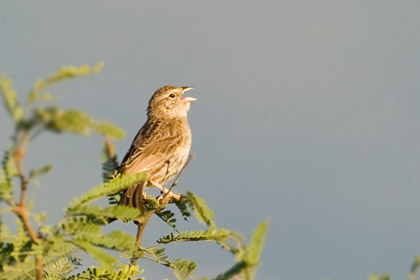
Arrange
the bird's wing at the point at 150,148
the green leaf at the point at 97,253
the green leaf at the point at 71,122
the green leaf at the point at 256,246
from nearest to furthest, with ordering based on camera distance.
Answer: the green leaf at the point at 71,122
the green leaf at the point at 256,246
the green leaf at the point at 97,253
the bird's wing at the point at 150,148

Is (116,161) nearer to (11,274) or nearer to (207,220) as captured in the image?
(207,220)

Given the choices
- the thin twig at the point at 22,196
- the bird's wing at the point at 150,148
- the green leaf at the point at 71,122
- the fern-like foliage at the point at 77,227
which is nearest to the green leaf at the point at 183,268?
the fern-like foliage at the point at 77,227

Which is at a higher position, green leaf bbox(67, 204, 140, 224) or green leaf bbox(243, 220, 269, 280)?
green leaf bbox(67, 204, 140, 224)

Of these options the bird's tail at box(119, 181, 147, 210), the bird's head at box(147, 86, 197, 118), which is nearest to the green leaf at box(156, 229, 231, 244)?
the bird's tail at box(119, 181, 147, 210)

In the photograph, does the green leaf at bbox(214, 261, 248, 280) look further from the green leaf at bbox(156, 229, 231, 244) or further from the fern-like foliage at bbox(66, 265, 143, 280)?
the fern-like foliage at bbox(66, 265, 143, 280)

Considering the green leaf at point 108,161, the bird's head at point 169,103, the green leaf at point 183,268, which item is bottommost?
the green leaf at point 183,268

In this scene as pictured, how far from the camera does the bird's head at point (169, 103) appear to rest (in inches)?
579

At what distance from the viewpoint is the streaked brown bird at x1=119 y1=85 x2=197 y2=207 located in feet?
36.8

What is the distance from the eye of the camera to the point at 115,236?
12.1 ft

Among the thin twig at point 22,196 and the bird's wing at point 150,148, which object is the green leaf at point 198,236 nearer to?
the thin twig at point 22,196

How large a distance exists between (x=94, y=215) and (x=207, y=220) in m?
0.61

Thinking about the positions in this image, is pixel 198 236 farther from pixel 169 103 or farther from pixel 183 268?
pixel 169 103

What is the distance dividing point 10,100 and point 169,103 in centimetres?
1243

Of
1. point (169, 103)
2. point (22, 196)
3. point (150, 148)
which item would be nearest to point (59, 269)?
point (22, 196)
